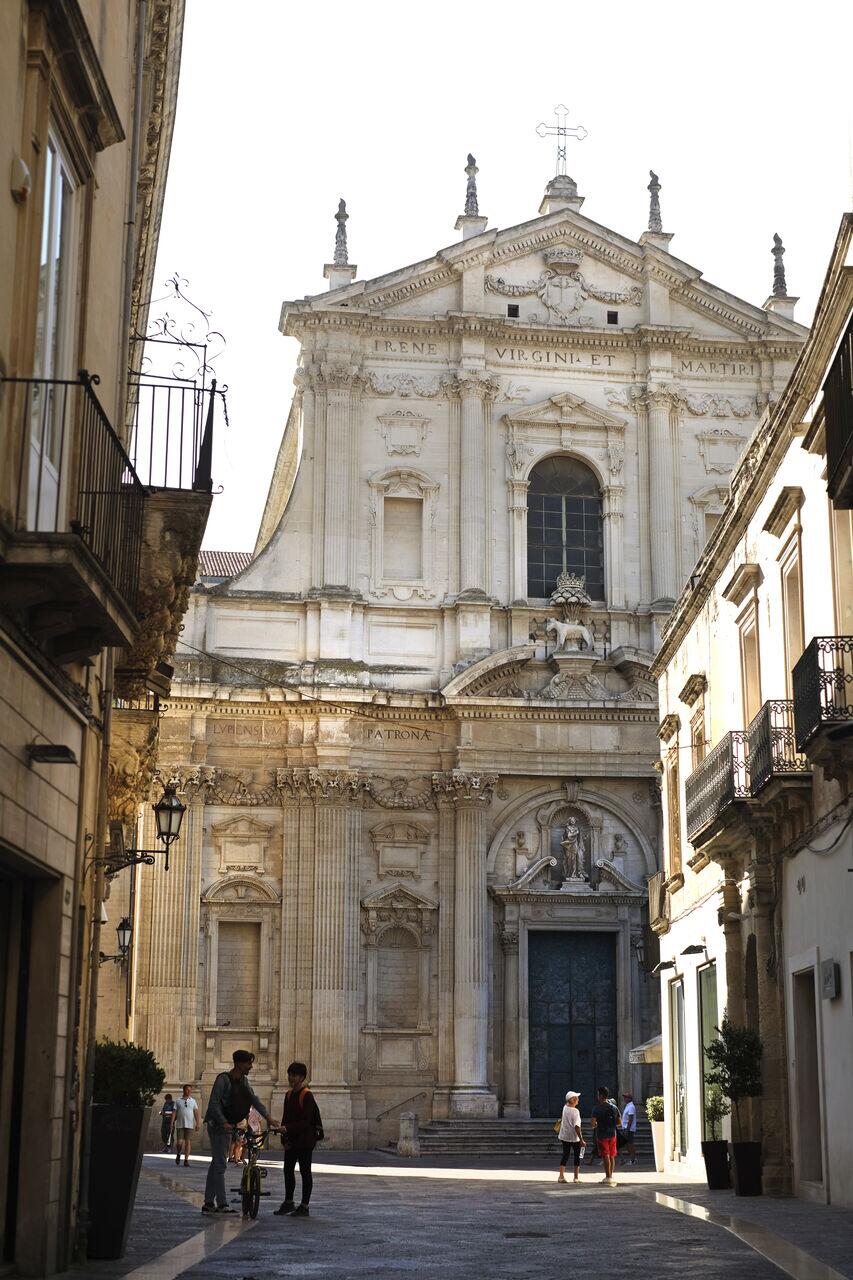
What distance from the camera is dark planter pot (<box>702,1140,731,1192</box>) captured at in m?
20.5

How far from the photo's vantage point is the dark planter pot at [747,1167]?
19125mm

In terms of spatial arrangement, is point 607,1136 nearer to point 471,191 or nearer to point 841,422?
point 841,422

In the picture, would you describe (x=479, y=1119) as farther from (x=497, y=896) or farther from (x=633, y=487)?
(x=633, y=487)

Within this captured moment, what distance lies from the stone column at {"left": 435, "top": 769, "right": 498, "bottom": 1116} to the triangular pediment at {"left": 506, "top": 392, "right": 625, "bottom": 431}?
7.79 meters

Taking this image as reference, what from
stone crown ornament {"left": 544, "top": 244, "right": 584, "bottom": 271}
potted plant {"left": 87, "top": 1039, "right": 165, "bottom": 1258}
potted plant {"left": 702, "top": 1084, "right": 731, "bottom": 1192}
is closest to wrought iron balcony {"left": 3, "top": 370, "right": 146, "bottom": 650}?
potted plant {"left": 87, "top": 1039, "right": 165, "bottom": 1258}

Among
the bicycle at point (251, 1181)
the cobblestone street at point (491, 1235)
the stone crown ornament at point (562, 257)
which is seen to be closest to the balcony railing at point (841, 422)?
the cobblestone street at point (491, 1235)

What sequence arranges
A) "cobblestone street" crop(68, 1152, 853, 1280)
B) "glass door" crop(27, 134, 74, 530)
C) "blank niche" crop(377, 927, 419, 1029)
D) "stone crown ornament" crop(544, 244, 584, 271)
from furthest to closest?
"stone crown ornament" crop(544, 244, 584, 271) < "blank niche" crop(377, 927, 419, 1029) < "cobblestone street" crop(68, 1152, 853, 1280) < "glass door" crop(27, 134, 74, 530)

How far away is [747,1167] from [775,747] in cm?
475

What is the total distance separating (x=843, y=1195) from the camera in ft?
55.2

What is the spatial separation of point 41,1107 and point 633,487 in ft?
92.3

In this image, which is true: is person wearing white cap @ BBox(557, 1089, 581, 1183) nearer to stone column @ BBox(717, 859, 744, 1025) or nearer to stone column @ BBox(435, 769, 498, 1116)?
stone column @ BBox(717, 859, 744, 1025)

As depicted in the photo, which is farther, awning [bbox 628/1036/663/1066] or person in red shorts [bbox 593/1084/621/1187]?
awning [bbox 628/1036/663/1066]

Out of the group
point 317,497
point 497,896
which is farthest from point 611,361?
point 497,896

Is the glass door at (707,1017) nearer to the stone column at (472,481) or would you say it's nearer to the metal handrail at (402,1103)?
the metal handrail at (402,1103)
